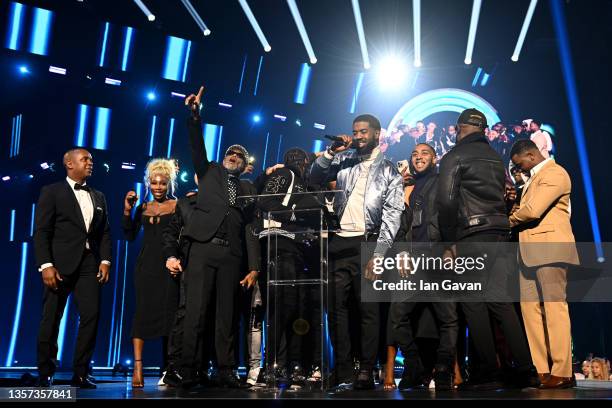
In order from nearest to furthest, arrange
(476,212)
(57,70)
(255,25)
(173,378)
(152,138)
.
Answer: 1. (476,212)
2. (173,378)
3. (57,70)
4. (152,138)
5. (255,25)

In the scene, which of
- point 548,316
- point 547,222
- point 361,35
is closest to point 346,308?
point 548,316

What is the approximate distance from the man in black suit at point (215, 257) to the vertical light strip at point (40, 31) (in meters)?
3.73

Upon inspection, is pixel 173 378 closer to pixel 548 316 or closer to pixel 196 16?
pixel 548 316

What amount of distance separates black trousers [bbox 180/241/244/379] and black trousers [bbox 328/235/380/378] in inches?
25.9

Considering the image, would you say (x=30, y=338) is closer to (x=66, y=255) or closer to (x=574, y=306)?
(x=66, y=255)

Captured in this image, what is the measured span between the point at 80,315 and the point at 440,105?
571 centimetres

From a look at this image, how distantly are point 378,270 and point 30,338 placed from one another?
4963 millimetres

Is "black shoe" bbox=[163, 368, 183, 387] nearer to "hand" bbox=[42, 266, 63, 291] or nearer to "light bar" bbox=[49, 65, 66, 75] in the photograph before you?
"hand" bbox=[42, 266, 63, 291]

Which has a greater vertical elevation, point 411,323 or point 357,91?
point 357,91

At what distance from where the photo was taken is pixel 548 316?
3.84 meters

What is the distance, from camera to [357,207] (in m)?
4.15

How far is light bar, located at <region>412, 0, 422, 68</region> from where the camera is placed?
324 inches

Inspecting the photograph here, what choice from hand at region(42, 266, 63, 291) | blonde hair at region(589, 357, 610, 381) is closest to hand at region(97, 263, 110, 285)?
hand at region(42, 266, 63, 291)

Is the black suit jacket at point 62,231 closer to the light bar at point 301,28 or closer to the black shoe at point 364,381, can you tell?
the black shoe at point 364,381
